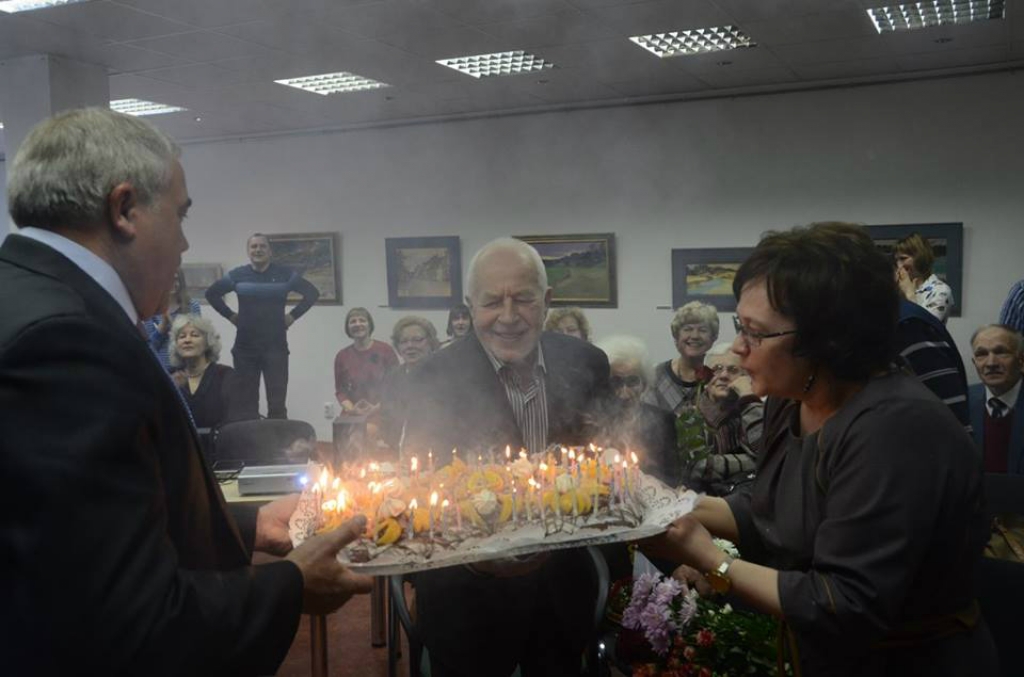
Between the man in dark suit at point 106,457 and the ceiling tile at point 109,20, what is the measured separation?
145 inches

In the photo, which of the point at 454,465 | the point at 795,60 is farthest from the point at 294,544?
the point at 795,60

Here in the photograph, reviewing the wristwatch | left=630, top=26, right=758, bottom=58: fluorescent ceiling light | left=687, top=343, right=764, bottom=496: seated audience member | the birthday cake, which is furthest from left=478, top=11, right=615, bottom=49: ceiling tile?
the wristwatch

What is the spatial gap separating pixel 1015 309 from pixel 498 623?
459 cm

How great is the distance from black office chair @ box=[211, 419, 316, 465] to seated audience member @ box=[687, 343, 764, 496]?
1996 mm

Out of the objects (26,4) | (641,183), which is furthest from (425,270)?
(26,4)

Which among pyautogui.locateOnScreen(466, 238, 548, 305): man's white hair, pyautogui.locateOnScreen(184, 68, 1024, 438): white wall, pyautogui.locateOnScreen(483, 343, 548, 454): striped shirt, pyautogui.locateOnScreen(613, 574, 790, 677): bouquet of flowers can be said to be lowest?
pyautogui.locateOnScreen(613, 574, 790, 677): bouquet of flowers

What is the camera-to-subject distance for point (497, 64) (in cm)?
566

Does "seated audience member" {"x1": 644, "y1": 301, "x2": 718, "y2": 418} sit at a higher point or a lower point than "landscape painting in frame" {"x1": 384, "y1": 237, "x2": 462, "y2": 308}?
lower

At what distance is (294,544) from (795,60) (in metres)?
4.94

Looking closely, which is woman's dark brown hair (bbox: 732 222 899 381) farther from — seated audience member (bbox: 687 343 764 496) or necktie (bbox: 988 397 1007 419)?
necktie (bbox: 988 397 1007 419)

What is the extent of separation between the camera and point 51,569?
38.9 inches

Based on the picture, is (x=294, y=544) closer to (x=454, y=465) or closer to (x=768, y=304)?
(x=454, y=465)

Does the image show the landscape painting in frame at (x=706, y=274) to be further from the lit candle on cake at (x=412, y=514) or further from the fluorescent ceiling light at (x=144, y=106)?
the lit candle on cake at (x=412, y=514)

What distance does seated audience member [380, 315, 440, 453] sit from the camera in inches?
101
